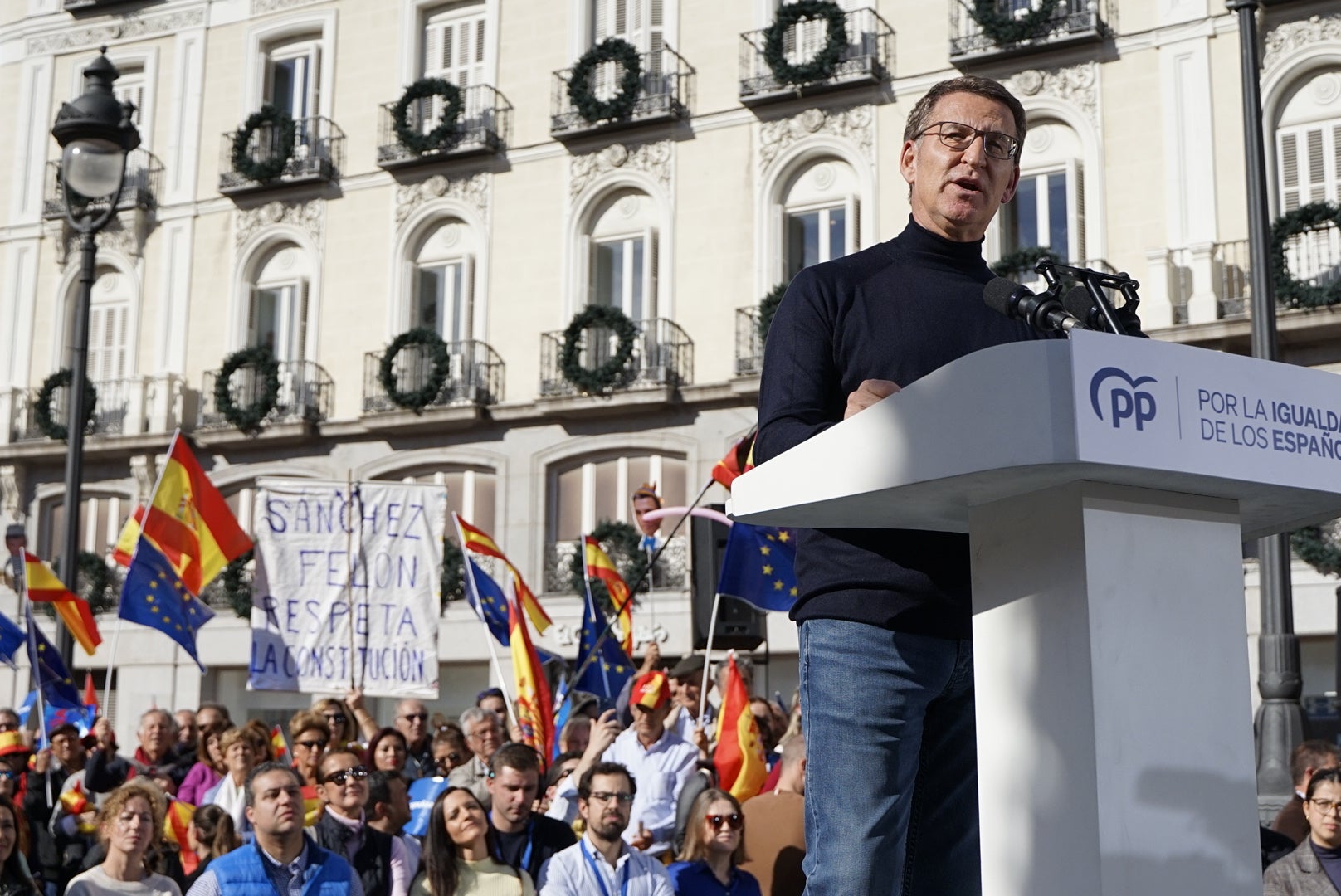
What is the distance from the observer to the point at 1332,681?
2011 centimetres

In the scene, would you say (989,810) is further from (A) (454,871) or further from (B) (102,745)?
(B) (102,745)

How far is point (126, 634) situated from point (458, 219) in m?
8.60

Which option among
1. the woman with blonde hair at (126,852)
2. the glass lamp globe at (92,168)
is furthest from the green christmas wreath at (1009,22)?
the woman with blonde hair at (126,852)

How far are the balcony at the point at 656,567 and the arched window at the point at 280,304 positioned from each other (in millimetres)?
5805

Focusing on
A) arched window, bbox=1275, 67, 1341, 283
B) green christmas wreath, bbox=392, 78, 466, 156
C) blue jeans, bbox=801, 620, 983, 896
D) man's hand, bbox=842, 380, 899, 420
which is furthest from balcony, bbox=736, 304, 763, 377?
man's hand, bbox=842, 380, 899, 420

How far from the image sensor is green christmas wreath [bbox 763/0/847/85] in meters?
23.3

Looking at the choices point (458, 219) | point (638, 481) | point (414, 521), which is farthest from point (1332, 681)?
point (458, 219)

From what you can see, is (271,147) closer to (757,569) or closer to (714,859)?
(757,569)

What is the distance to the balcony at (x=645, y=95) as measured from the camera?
80.8 ft

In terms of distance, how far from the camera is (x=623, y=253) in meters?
25.3

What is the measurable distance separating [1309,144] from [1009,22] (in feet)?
13.2

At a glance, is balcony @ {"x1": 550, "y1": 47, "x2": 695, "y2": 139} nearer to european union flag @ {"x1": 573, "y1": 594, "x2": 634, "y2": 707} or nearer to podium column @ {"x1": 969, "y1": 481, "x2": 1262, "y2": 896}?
european union flag @ {"x1": 573, "y1": 594, "x2": 634, "y2": 707}

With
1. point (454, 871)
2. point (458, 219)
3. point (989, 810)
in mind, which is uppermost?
point (458, 219)

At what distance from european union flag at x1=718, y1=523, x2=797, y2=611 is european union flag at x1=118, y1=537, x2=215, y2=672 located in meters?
4.64
